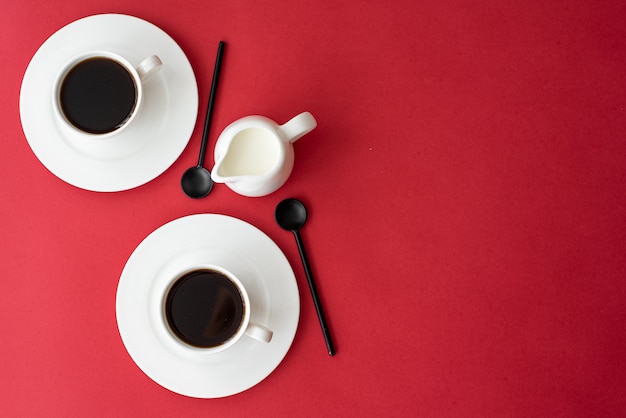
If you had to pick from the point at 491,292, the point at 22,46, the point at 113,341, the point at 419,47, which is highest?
the point at 22,46

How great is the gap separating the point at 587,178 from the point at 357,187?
15.6 inches

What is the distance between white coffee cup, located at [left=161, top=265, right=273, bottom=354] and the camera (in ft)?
2.94

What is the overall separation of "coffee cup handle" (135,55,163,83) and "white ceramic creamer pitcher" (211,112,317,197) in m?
0.14

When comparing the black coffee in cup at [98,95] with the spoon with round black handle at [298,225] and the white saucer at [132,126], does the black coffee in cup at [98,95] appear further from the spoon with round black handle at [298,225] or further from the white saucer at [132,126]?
the spoon with round black handle at [298,225]

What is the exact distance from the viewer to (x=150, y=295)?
3.12ft

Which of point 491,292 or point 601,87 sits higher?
point 601,87

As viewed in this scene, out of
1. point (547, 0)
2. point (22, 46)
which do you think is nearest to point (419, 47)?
point (547, 0)

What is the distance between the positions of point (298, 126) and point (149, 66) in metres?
0.23

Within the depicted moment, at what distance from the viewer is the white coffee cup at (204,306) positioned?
90cm

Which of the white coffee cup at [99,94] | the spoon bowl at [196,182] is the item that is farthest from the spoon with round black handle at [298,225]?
the white coffee cup at [99,94]

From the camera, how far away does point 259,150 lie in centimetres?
93

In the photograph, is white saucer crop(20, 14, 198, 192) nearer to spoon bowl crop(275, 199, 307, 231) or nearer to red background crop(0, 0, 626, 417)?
red background crop(0, 0, 626, 417)

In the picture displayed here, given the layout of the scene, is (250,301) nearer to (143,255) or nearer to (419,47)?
(143,255)

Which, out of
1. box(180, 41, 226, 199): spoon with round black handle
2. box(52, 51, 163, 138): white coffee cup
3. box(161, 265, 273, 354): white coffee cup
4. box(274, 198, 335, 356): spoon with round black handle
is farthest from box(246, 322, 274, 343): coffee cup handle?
box(52, 51, 163, 138): white coffee cup
